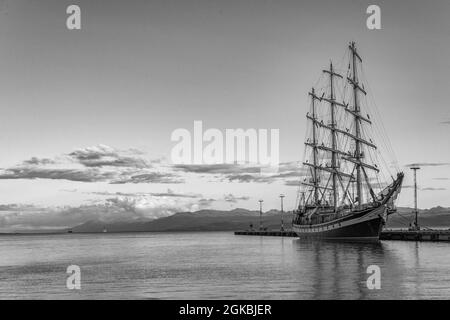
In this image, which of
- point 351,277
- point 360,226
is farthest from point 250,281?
point 360,226

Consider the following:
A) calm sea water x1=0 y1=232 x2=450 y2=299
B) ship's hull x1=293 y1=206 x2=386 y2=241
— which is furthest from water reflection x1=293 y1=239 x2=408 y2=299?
ship's hull x1=293 y1=206 x2=386 y2=241

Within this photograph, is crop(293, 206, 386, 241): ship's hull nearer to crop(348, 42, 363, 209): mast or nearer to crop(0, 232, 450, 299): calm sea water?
crop(348, 42, 363, 209): mast

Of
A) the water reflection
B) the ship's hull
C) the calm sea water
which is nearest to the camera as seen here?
the water reflection

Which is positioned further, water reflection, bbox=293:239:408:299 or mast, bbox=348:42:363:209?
mast, bbox=348:42:363:209

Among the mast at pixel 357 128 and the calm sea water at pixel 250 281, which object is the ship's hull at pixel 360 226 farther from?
the calm sea water at pixel 250 281

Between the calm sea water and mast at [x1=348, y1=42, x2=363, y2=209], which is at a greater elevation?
mast at [x1=348, y1=42, x2=363, y2=209]

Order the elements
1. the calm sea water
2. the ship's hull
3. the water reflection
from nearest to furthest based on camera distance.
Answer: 1. the water reflection
2. the calm sea water
3. the ship's hull

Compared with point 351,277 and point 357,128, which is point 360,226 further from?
point 351,277

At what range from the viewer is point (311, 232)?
12675 centimetres

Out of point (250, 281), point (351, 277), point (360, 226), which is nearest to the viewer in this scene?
point (351, 277)

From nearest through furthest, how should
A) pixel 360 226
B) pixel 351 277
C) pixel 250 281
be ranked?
pixel 351 277, pixel 250 281, pixel 360 226

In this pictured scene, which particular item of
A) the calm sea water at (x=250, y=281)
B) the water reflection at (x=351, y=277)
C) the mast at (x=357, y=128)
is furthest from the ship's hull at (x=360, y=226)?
the calm sea water at (x=250, y=281)

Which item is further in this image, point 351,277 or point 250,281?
point 250,281
